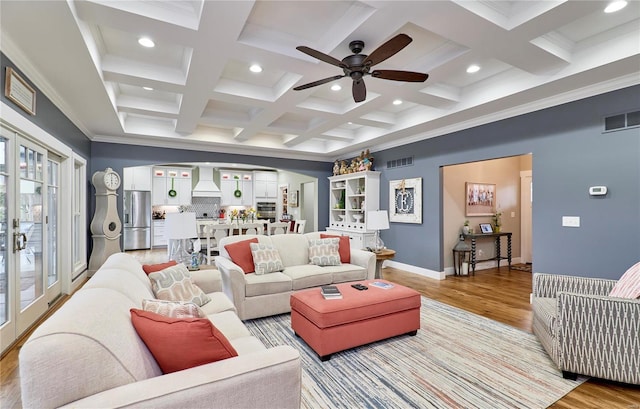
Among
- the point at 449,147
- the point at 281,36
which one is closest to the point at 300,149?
the point at 449,147

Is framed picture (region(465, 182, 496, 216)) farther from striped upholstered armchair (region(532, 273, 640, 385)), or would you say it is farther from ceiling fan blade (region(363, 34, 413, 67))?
ceiling fan blade (region(363, 34, 413, 67))

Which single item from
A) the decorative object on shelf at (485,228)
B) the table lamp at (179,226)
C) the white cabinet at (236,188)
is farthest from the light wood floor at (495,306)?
the white cabinet at (236,188)

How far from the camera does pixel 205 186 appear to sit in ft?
31.8

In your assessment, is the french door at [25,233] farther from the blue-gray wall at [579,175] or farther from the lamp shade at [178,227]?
the blue-gray wall at [579,175]

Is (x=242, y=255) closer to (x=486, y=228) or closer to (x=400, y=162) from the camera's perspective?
(x=400, y=162)

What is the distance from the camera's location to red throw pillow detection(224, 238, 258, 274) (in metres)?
3.67

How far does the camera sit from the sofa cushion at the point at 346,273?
386 cm

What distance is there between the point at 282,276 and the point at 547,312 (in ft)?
8.41

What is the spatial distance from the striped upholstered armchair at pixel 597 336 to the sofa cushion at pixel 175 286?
276 cm

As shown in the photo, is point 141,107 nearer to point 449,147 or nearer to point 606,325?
point 449,147

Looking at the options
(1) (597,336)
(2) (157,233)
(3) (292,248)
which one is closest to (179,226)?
(3) (292,248)

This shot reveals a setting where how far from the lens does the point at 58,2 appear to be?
2.03 meters

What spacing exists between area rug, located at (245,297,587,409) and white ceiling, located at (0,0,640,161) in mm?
2738

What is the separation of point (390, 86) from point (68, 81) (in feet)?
11.7
